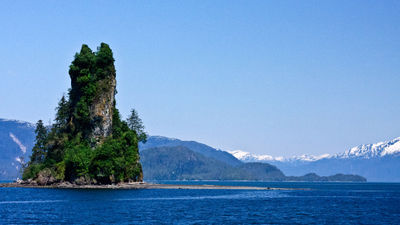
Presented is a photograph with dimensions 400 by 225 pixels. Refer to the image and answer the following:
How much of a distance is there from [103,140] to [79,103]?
1591 centimetres

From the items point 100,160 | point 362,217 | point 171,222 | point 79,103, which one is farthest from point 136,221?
point 79,103

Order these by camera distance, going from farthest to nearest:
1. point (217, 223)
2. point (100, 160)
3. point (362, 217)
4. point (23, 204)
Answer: point (100, 160), point (23, 204), point (362, 217), point (217, 223)

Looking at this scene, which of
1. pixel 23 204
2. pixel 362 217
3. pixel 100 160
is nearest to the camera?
pixel 362 217

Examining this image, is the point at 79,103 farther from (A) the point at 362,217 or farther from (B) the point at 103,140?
(A) the point at 362,217

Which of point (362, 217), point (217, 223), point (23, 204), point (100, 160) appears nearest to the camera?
point (217, 223)

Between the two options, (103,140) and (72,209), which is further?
(103,140)

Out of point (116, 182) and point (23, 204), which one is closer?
point (23, 204)

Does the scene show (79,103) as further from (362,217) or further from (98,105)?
(362,217)

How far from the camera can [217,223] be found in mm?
84188

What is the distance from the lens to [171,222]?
8469 centimetres

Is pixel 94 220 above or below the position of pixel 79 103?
below

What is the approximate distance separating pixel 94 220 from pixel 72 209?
1964cm

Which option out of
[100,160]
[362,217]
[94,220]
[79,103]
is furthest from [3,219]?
[79,103]

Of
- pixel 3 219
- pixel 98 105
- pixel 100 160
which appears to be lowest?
pixel 3 219
